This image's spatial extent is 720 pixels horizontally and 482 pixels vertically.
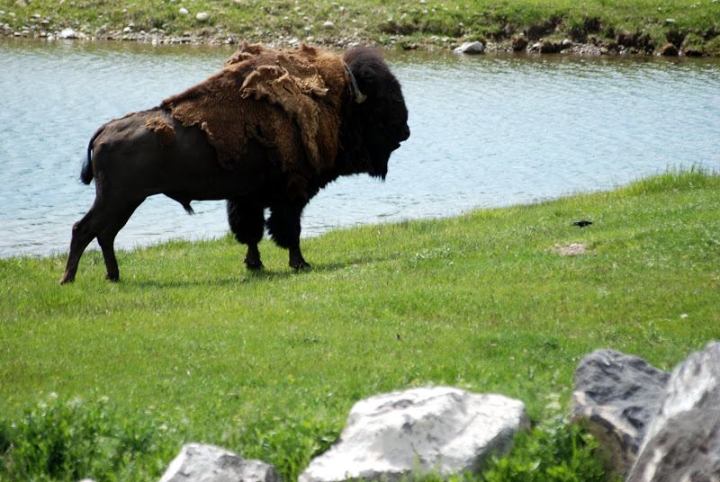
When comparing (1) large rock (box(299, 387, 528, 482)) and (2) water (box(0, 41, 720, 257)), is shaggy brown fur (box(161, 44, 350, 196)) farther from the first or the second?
(1) large rock (box(299, 387, 528, 482))

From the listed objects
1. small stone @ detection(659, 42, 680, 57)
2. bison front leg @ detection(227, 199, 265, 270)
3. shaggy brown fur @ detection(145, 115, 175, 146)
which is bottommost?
small stone @ detection(659, 42, 680, 57)

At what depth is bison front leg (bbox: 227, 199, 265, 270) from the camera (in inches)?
641

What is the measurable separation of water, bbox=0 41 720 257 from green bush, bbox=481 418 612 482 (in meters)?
13.5

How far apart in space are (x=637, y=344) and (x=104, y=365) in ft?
14.9

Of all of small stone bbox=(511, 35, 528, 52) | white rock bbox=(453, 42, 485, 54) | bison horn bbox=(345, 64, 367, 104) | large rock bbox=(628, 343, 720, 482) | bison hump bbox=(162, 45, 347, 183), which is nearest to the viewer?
large rock bbox=(628, 343, 720, 482)

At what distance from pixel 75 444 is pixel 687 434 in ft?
→ 13.5

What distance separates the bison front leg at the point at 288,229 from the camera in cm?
1617

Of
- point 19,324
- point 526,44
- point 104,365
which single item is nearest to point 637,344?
point 104,365

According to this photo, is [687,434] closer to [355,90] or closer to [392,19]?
[355,90]

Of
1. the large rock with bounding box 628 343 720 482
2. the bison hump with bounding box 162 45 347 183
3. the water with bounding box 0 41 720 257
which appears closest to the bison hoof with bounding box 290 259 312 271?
the bison hump with bounding box 162 45 347 183

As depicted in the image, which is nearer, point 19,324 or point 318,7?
point 19,324

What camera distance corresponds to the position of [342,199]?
84.8 ft

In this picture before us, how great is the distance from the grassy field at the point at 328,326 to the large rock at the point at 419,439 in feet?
1.14

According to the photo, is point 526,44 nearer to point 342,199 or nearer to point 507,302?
point 342,199
